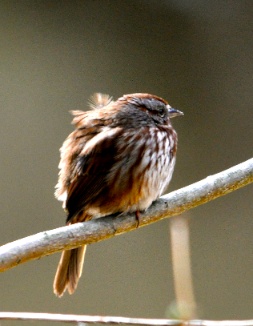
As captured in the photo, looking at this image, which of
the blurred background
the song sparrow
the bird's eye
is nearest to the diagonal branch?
the song sparrow

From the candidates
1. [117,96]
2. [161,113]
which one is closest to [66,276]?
[161,113]

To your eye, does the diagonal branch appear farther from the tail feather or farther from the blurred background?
the blurred background

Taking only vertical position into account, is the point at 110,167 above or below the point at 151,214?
above

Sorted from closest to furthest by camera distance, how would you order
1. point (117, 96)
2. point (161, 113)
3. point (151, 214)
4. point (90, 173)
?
point (151, 214) < point (90, 173) < point (161, 113) < point (117, 96)

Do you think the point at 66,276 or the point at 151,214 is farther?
the point at 66,276

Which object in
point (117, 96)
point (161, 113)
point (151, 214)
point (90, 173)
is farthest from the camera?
point (117, 96)

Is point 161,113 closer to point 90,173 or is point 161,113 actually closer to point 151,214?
point 90,173
